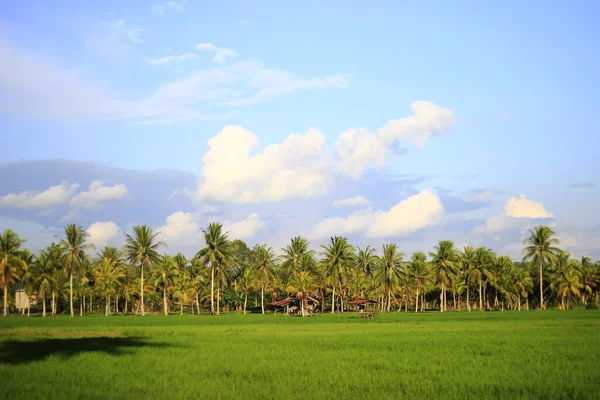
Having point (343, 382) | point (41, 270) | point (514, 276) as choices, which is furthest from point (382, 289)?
point (343, 382)

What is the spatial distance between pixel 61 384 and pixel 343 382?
320 inches

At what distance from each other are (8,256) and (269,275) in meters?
43.0

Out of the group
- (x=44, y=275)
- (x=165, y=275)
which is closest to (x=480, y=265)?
(x=165, y=275)

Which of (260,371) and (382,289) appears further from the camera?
(382,289)

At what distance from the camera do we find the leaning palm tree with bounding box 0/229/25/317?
7594cm

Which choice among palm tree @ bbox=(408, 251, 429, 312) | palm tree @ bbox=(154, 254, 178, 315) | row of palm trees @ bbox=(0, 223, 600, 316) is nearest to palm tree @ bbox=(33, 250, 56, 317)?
row of palm trees @ bbox=(0, 223, 600, 316)

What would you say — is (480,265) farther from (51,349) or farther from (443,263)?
(51,349)

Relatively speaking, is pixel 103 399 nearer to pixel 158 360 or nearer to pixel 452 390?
pixel 158 360

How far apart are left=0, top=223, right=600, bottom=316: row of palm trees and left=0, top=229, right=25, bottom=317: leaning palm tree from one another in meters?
0.13

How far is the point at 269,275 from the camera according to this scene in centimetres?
9975

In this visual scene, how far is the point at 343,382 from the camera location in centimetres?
1590

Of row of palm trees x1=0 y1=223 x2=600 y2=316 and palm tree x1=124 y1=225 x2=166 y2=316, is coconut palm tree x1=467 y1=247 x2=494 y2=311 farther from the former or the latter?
palm tree x1=124 y1=225 x2=166 y2=316

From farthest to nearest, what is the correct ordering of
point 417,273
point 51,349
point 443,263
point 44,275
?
1. point 417,273
2. point 443,263
3. point 44,275
4. point 51,349

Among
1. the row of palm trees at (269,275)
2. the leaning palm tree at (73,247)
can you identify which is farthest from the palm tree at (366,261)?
the leaning palm tree at (73,247)
